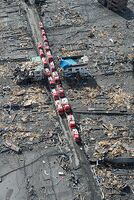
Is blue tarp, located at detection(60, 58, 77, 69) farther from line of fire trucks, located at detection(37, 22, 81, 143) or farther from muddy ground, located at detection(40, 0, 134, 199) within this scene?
muddy ground, located at detection(40, 0, 134, 199)

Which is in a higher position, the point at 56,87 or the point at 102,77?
the point at 56,87

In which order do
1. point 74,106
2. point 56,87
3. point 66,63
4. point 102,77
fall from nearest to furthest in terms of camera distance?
point 74,106 → point 56,87 → point 66,63 → point 102,77

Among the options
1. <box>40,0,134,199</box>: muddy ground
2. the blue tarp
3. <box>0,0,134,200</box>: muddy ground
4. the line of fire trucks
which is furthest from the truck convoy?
the blue tarp

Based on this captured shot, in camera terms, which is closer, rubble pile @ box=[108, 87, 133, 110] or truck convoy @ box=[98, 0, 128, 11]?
rubble pile @ box=[108, 87, 133, 110]

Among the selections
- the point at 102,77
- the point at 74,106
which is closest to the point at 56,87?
the point at 74,106

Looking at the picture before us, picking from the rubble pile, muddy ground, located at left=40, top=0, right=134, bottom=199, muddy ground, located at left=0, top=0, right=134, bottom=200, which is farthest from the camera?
the rubble pile

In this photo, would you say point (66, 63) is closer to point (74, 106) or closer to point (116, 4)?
point (74, 106)
